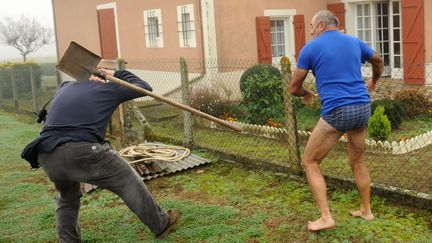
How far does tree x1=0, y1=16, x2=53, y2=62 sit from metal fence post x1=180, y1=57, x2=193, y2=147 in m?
22.9

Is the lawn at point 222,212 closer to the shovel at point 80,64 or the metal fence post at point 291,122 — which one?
the metal fence post at point 291,122

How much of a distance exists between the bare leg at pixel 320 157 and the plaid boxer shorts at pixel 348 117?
0.06m

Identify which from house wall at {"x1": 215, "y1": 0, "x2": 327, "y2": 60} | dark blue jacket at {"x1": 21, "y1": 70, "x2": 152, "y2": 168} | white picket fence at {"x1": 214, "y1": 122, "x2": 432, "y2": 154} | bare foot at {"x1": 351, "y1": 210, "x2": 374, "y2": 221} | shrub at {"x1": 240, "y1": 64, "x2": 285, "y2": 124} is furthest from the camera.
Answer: house wall at {"x1": 215, "y1": 0, "x2": 327, "y2": 60}

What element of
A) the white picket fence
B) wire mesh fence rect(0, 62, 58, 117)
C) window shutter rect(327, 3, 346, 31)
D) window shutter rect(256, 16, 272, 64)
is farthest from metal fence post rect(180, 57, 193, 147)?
window shutter rect(327, 3, 346, 31)

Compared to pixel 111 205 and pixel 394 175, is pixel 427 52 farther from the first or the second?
pixel 111 205

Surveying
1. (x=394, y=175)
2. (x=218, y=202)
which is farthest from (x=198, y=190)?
(x=394, y=175)

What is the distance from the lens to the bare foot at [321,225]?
4.09 m

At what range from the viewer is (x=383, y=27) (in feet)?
46.7

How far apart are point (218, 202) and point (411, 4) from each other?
948cm

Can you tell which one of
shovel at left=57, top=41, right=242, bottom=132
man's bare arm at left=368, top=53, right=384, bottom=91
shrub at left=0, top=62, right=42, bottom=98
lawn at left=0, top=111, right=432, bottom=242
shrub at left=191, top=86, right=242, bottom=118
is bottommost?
lawn at left=0, top=111, right=432, bottom=242

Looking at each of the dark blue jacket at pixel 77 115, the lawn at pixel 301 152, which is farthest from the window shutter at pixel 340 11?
the dark blue jacket at pixel 77 115

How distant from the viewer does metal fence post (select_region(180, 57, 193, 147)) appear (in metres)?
7.43

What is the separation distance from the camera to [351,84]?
3918 millimetres

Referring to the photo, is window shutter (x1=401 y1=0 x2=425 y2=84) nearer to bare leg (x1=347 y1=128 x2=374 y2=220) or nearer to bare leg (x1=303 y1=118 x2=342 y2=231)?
bare leg (x1=347 y1=128 x2=374 y2=220)
